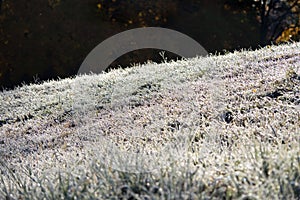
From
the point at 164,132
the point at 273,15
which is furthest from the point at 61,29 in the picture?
the point at 164,132

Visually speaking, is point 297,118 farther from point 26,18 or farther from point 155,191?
point 26,18

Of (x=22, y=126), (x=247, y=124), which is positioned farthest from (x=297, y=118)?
(x=22, y=126)

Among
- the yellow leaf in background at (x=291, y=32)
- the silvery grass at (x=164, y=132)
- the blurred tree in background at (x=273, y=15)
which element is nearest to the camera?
the silvery grass at (x=164, y=132)

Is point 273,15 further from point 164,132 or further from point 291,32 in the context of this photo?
point 164,132

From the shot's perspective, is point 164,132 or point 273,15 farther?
point 273,15

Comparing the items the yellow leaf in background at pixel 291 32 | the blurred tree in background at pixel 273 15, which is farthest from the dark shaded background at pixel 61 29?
the yellow leaf in background at pixel 291 32

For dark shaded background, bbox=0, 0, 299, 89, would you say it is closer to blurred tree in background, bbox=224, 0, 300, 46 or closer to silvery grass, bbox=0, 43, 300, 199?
blurred tree in background, bbox=224, 0, 300, 46

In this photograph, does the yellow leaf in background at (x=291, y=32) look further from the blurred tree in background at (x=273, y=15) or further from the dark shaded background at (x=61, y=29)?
the dark shaded background at (x=61, y=29)

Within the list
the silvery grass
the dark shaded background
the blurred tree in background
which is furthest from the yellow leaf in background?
the silvery grass
